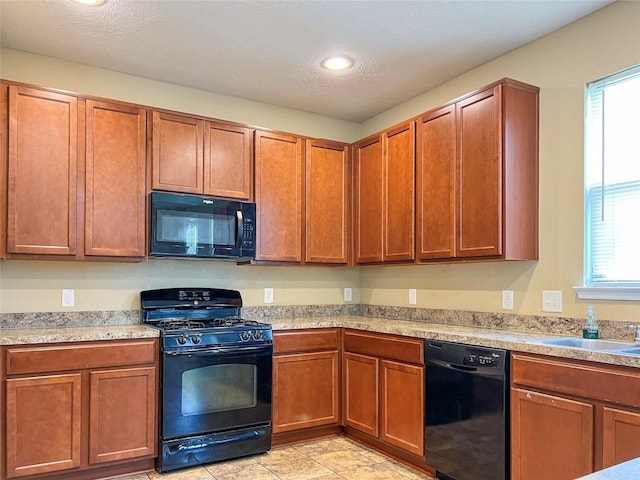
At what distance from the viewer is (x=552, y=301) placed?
112 inches

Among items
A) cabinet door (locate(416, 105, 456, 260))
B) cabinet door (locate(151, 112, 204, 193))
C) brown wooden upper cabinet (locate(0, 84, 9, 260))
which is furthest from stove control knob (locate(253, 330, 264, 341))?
Result: brown wooden upper cabinet (locate(0, 84, 9, 260))

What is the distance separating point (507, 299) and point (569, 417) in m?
1.02

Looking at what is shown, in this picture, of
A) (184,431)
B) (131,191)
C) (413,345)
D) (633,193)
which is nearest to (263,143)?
(131,191)

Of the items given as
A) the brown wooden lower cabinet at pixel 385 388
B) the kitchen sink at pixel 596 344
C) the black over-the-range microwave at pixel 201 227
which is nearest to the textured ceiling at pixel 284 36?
the black over-the-range microwave at pixel 201 227

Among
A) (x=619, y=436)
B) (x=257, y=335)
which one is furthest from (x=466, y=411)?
(x=257, y=335)

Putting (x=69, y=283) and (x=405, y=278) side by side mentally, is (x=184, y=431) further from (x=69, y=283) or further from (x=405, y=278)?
(x=405, y=278)

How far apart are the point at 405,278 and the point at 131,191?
2152 mm

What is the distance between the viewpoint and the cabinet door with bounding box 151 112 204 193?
132 inches

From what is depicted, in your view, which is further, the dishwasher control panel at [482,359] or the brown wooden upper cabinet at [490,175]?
the brown wooden upper cabinet at [490,175]

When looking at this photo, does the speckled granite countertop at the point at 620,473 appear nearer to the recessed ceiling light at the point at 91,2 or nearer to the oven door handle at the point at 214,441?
the oven door handle at the point at 214,441

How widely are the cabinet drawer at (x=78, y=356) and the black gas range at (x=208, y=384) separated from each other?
0.45 ft

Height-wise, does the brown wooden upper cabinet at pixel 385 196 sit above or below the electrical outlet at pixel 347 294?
above

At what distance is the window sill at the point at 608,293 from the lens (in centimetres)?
243

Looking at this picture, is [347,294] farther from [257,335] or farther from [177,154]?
[177,154]
